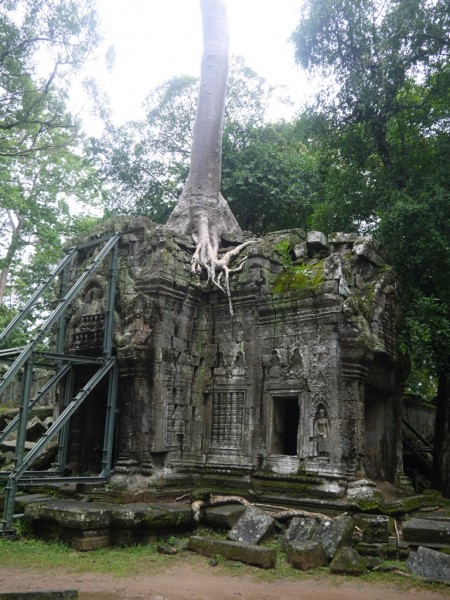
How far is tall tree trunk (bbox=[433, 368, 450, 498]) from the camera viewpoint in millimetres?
11773

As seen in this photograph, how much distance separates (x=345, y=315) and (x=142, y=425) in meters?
3.68

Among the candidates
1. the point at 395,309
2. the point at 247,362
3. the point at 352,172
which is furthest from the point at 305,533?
the point at 352,172

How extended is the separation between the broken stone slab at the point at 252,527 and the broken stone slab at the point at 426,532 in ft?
5.72

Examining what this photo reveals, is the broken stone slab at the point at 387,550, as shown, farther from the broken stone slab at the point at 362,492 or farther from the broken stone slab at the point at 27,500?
the broken stone slab at the point at 27,500

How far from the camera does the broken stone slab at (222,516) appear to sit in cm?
820

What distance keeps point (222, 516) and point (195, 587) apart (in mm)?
2205

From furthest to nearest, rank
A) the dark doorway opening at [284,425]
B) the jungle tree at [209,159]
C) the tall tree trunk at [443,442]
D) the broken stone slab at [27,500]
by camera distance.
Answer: the jungle tree at [209,159] < the tall tree trunk at [443,442] < the dark doorway opening at [284,425] < the broken stone slab at [27,500]

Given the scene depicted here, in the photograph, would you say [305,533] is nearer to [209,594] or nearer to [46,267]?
[209,594]

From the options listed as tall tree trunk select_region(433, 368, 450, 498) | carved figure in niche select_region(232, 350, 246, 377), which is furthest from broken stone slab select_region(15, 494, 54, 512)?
tall tree trunk select_region(433, 368, 450, 498)

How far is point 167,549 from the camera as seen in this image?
24.4 ft

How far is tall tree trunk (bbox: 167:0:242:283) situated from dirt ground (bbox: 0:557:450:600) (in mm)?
6504

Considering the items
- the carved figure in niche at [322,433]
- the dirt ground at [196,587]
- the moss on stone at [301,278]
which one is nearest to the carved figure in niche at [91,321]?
the moss on stone at [301,278]

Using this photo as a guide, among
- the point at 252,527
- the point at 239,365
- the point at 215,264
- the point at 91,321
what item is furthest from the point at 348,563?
the point at 91,321

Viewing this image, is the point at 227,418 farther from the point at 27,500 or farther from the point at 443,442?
the point at 443,442
